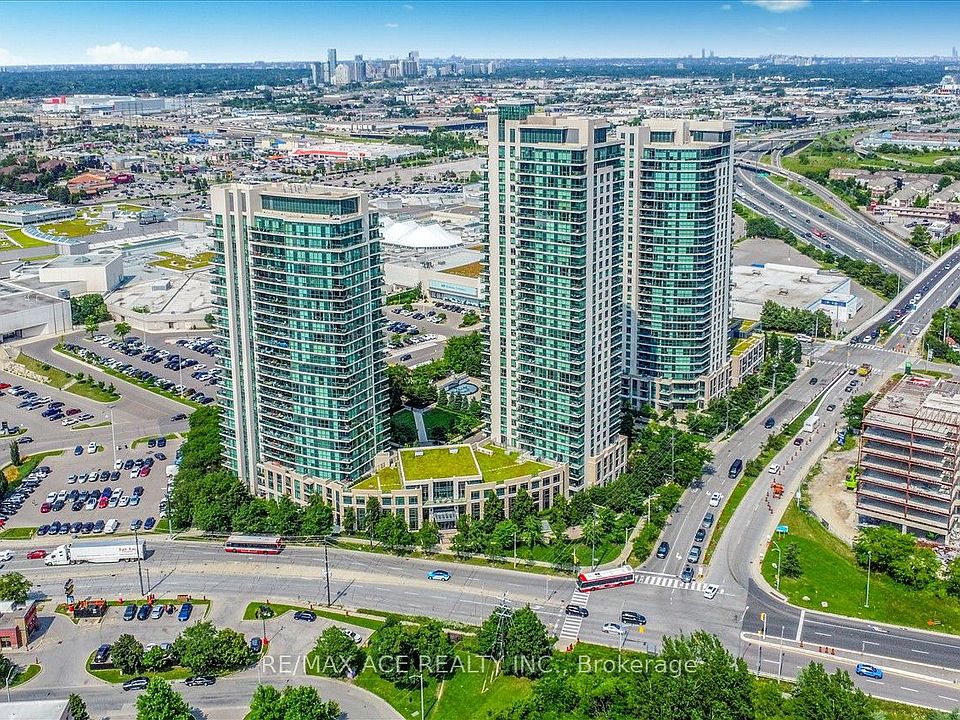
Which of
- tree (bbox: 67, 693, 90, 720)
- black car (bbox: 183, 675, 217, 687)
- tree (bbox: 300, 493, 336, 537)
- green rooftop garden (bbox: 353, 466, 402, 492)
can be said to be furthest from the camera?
green rooftop garden (bbox: 353, 466, 402, 492)

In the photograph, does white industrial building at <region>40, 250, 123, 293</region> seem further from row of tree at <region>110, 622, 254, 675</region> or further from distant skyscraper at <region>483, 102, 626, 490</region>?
row of tree at <region>110, 622, 254, 675</region>

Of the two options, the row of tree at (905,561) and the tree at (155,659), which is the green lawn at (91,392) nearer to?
the tree at (155,659)

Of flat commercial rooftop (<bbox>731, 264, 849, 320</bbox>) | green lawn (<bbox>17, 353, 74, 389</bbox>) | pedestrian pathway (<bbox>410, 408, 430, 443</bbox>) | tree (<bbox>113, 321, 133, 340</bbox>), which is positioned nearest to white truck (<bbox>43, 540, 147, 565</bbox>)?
pedestrian pathway (<bbox>410, 408, 430, 443</bbox>)

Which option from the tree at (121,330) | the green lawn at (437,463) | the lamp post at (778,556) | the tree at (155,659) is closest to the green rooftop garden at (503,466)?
the green lawn at (437,463)

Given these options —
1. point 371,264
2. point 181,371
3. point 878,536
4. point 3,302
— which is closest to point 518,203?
point 371,264

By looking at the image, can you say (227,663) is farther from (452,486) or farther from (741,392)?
(741,392)

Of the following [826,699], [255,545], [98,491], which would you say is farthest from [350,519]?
[826,699]
